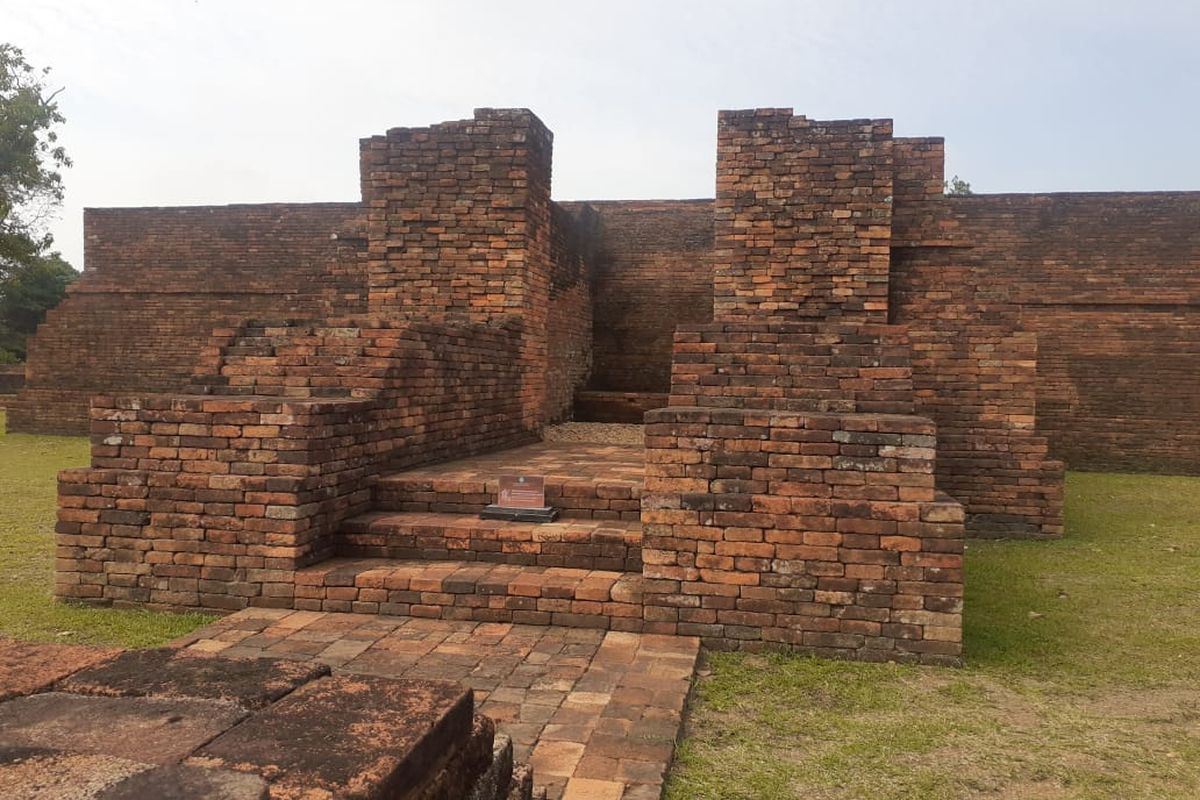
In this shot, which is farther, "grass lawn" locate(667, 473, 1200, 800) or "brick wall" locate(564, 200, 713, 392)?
"brick wall" locate(564, 200, 713, 392)

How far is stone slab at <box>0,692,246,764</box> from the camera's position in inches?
60.2

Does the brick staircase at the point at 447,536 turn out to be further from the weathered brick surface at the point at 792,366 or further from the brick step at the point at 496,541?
the weathered brick surface at the point at 792,366

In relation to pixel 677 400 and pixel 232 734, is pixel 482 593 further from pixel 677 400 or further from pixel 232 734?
pixel 232 734

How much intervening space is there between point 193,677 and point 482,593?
2.35 m

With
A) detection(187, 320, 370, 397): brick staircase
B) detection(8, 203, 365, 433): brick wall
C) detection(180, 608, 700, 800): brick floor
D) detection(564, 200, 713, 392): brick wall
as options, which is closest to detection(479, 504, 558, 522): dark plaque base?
detection(180, 608, 700, 800): brick floor

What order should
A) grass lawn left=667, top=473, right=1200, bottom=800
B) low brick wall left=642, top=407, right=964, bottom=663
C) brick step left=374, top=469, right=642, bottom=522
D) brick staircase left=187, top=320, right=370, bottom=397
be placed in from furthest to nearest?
1. brick staircase left=187, top=320, right=370, bottom=397
2. brick step left=374, top=469, right=642, bottom=522
3. low brick wall left=642, top=407, right=964, bottom=663
4. grass lawn left=667, top=473, right=1200, bottom=800

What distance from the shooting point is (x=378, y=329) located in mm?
5688

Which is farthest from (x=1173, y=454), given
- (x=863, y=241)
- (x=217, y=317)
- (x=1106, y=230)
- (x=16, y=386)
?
(x=16, y=386)

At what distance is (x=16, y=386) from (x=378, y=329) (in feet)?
73.9

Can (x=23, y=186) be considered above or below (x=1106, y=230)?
above

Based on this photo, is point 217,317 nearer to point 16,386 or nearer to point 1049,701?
point 16,386

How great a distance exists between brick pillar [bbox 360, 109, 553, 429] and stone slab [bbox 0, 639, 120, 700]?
226 inches

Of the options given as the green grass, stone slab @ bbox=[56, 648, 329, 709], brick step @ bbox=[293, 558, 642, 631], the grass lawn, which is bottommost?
the green grass

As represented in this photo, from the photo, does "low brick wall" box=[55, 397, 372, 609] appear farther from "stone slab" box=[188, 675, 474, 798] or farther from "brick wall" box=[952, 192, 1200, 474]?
"brick wall" box=[952, 192, 1200, 474]
